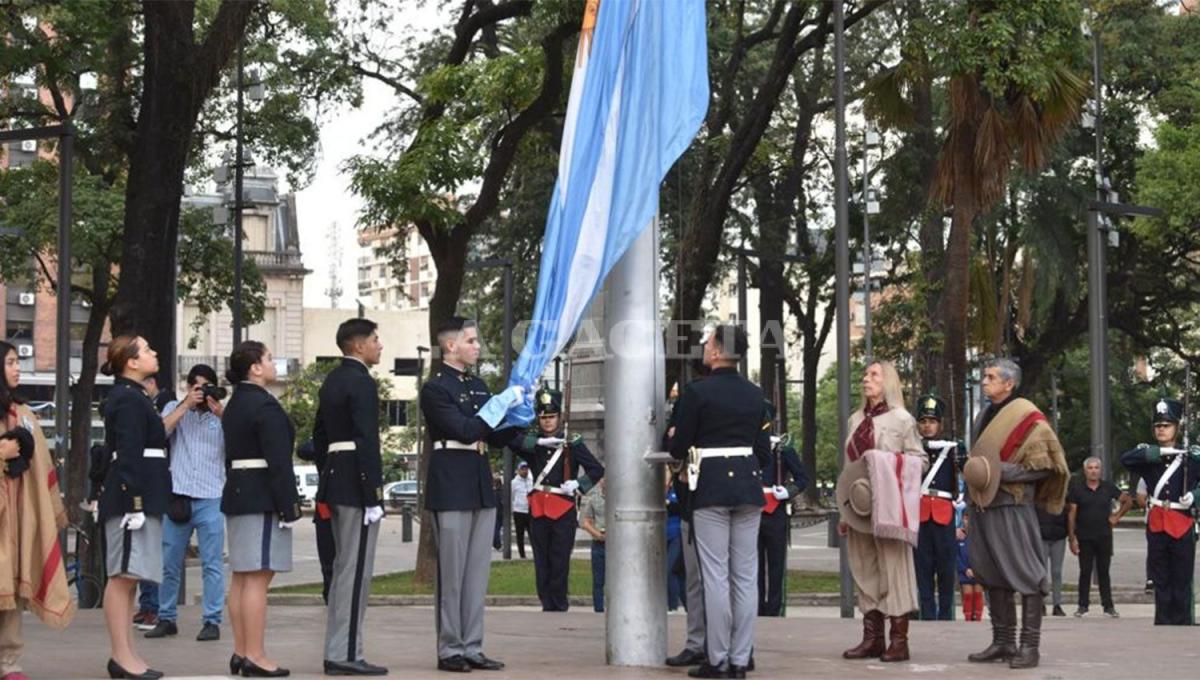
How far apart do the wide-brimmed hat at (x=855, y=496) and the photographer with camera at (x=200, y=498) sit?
4361mm

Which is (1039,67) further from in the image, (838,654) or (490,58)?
(838,654)

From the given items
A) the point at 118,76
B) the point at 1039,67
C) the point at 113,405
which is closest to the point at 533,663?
the point at 113,405

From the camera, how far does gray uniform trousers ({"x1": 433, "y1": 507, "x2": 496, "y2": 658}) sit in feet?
38.8

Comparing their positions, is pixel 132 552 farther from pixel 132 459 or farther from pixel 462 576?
pixel 462 576

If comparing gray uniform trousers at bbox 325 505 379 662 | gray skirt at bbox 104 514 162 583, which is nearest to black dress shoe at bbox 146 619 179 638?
gray skirt at bbox 104 514 162 583

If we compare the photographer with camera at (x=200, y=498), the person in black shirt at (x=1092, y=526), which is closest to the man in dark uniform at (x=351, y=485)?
the photographer with camera at (x=200, y=498)

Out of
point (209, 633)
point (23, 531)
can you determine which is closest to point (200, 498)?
point (209, 633)

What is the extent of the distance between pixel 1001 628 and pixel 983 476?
1.03m

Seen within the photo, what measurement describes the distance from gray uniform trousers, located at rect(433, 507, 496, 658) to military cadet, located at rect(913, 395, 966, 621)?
21.1 ft

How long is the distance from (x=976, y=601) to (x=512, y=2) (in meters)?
9.47

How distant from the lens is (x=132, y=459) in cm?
1178

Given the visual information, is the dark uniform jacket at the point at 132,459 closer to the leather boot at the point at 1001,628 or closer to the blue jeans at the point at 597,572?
the leather boot at the point at 1001,628

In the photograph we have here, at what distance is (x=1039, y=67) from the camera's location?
22.8 meters

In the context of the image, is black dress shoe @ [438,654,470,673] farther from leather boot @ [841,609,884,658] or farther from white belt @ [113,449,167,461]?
leather boot @ [841,609,884,658]
